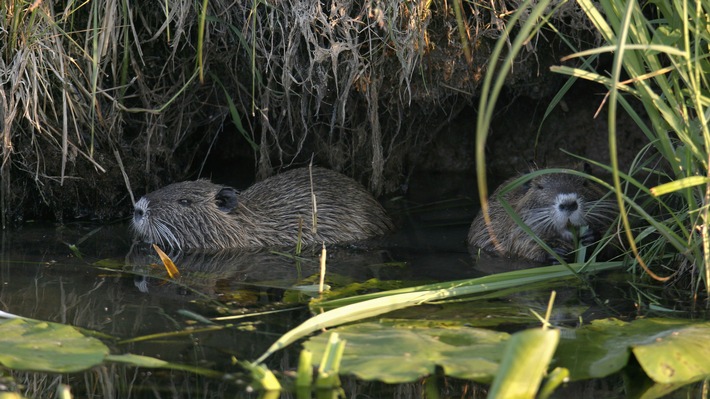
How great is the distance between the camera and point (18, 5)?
173 inches

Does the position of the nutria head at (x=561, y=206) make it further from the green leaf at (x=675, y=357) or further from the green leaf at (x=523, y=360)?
the green leaf at (x=523, y=360)

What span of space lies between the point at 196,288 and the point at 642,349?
6.49 ft

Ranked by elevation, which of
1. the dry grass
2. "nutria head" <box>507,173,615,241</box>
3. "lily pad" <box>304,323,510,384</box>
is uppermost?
the dry grass

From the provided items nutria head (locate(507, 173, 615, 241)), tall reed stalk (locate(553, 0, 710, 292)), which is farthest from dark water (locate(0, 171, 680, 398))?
tall reed stalk (locate(553, 0, 710, 292))

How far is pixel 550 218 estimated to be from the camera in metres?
4.75

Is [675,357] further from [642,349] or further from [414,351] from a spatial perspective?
[414,351]

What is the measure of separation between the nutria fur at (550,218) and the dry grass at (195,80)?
2.37ft

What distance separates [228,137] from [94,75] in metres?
2.47

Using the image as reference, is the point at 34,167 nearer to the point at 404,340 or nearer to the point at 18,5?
the point at 18,5

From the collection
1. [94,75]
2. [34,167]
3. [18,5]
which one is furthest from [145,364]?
[34,167]

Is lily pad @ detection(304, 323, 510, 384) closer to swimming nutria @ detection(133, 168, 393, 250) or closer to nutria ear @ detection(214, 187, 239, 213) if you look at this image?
swimming nutria @ detection(133, 168, 393, 250)

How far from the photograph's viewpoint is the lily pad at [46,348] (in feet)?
9.27

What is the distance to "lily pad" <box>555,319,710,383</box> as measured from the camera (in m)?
2.78

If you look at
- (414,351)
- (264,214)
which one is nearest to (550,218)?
(264,214)
